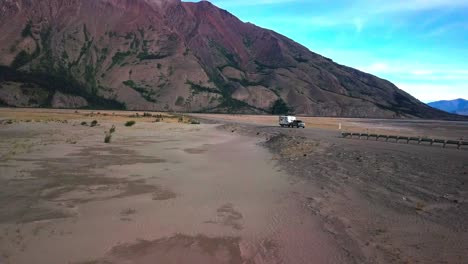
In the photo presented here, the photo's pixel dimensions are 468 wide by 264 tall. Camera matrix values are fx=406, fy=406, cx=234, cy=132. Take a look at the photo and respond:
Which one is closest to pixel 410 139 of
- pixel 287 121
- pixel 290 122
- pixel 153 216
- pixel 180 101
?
pixel 153 216

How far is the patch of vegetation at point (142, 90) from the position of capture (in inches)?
6501

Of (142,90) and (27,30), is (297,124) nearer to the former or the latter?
(142,90)

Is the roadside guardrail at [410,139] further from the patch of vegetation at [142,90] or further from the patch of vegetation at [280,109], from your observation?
the patch of vegetation at [142,90]

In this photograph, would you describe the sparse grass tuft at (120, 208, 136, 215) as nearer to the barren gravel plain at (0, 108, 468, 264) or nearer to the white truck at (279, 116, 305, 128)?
the barren gravel plain at (0, 108, 468, 264)

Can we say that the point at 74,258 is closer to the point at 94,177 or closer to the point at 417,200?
the point at 94,177

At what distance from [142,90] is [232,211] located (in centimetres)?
16419

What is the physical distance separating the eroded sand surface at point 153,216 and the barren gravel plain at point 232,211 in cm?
4

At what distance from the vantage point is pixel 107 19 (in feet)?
645

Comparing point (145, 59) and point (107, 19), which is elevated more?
point (107, 19)

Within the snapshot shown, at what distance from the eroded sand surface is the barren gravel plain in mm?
40

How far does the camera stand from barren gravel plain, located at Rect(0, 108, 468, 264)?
9359mm

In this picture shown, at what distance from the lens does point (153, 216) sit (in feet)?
40.0

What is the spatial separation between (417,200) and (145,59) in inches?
7301

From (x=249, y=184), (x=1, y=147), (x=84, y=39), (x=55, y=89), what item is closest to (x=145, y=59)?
(x=84, y=39)
